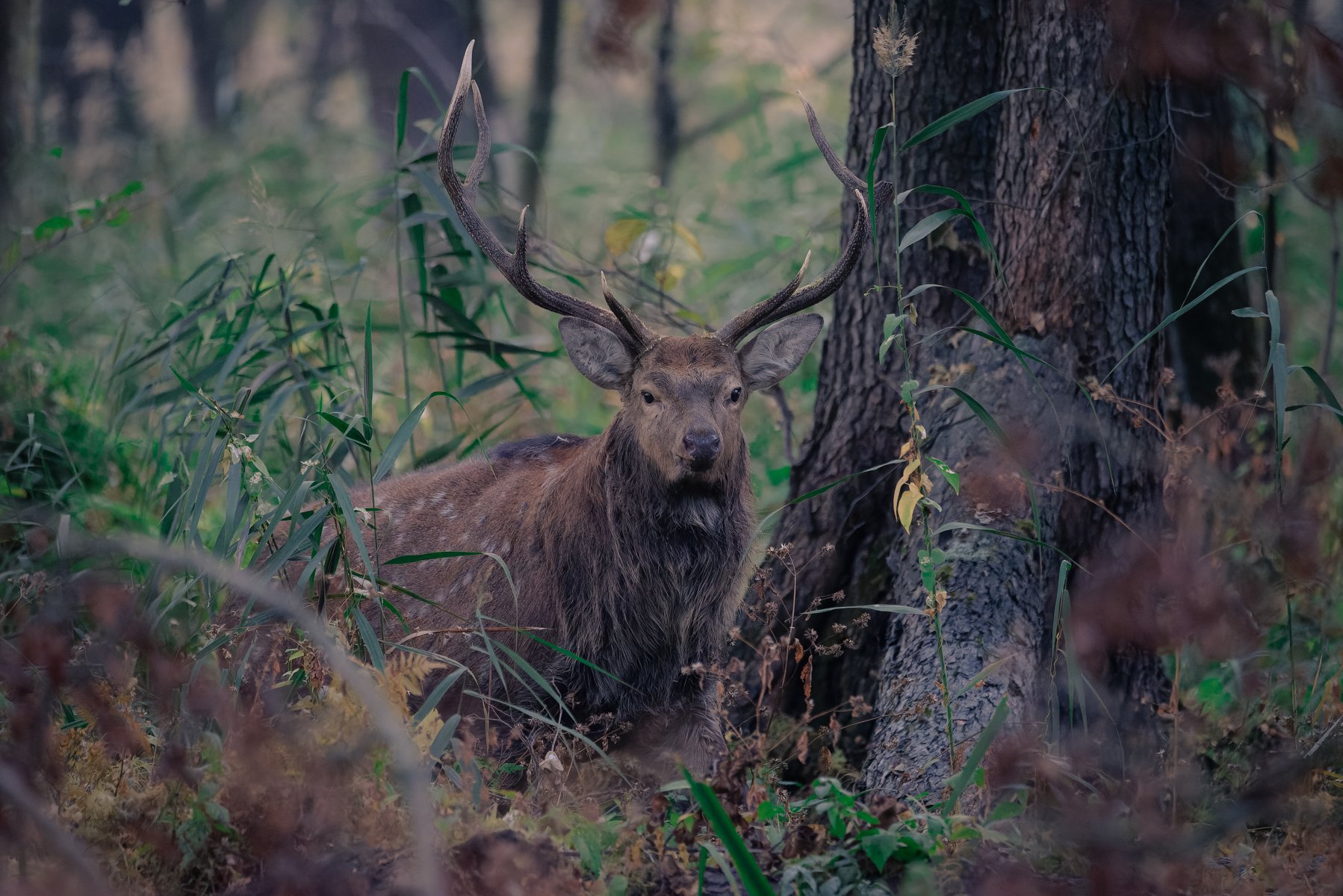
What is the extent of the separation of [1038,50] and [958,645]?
221cm

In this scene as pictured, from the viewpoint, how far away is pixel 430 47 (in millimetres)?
14938

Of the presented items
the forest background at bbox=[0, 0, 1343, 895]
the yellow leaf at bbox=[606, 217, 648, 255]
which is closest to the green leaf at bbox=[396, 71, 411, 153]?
the forest background at bbox=[0, 0, 1343, 895]

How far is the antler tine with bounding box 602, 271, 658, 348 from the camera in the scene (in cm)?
473

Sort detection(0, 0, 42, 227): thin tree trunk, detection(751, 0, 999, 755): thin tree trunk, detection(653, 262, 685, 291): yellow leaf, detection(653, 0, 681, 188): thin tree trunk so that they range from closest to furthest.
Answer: detection(751, 0, 999, 755): thin tree trunk
detection(653, 262, 685, 291): yellow leaf
detection(0, 0, 42, 227): thin tree trunk
detection(653, 0, 681, 188): thin tree trunk

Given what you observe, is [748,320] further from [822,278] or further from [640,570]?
[640,570]

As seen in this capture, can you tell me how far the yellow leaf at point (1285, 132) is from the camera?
518 centimetres

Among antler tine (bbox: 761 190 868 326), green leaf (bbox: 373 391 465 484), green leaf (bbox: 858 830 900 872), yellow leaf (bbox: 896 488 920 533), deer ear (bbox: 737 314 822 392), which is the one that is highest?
antler tine (bbox: 761 190 868 326)

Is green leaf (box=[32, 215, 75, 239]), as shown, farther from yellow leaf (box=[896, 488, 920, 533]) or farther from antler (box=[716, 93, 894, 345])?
yellow leaf (box=[896, 488, 920, 533])

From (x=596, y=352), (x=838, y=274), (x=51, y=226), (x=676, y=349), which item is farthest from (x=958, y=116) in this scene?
(x=51, y=226)

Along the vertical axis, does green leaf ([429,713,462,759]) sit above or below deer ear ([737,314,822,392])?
below

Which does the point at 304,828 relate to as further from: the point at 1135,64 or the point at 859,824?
the point at 1135,64

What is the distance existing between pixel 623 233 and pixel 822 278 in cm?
186

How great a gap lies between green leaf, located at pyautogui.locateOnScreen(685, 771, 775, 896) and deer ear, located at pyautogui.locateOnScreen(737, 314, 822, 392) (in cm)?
255

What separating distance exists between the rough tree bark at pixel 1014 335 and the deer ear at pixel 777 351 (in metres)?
0.32
